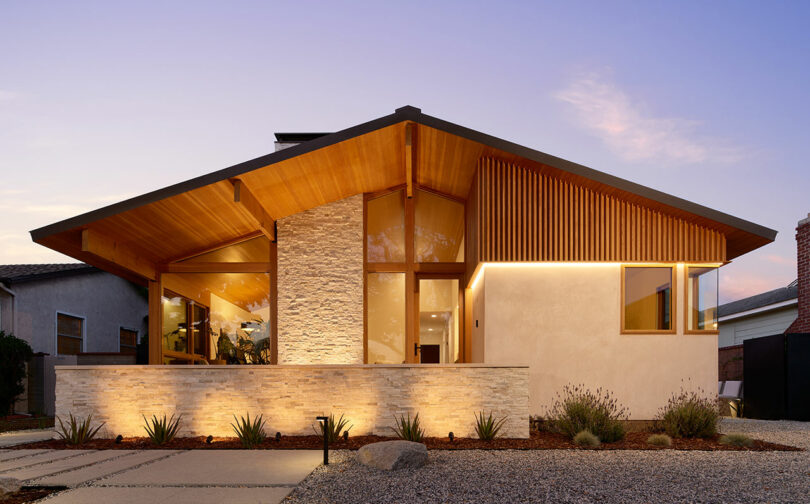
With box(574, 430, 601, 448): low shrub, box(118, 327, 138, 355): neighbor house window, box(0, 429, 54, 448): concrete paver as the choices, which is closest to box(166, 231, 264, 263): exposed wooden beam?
box(0, 429, 54, 448): concrete paver

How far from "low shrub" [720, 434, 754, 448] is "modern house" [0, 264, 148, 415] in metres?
14.0

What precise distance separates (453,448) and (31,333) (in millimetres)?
13304

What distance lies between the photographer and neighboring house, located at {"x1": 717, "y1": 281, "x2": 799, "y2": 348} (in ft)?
61.1

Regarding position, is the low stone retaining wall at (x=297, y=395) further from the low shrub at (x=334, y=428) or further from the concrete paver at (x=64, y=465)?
the concrete paver at (x=64, y=465)

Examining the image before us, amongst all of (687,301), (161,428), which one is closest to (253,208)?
(161,428)

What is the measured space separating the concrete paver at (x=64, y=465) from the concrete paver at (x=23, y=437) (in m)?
1.67

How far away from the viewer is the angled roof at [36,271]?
49.1ft

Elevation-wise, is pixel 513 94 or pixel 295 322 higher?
pixel 513 94

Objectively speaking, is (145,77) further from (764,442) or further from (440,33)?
(764,442)

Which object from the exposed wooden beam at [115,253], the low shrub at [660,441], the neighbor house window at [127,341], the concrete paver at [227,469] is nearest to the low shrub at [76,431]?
the concrete paver at [227,469]

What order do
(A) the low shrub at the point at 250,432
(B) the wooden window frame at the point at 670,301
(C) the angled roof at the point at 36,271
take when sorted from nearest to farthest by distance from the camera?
(A) the low shrub at the point at 250,432 → (B) the wooden window frame at the point at 670,301 → (C) the angled roof at the point at 36,271

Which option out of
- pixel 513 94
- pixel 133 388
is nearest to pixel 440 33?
pixel 513 94

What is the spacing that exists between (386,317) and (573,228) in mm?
4640

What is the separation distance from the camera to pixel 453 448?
7723 millimetres
